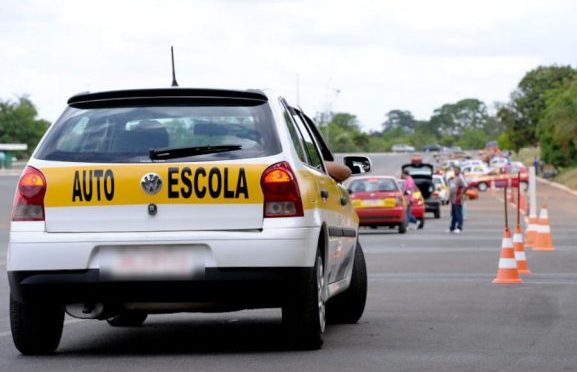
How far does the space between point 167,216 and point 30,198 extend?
912 millimetres

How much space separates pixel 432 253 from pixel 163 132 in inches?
659

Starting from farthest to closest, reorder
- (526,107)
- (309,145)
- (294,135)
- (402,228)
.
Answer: (526,107), (402,228), (309,145), (294,135)

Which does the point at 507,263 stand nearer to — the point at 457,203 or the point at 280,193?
the point at 280,193

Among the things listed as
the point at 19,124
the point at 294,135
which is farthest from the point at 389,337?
the point at 19,124

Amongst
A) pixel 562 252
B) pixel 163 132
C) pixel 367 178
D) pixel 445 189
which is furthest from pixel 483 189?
pixel 163 132

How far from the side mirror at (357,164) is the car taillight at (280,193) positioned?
10.3ft

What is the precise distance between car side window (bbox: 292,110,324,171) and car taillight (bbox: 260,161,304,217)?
1174mm

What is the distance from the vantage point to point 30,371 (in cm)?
917

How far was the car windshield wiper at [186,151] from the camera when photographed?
9.54m

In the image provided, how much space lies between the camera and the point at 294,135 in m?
10.3

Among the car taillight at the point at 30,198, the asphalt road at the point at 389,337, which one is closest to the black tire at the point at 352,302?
the asphalt road at the point at 389,337

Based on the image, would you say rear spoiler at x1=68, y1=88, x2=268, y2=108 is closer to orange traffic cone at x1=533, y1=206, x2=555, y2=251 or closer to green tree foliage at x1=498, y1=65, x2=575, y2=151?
orange traffic cone at x1=533, y1=206, x2=555, y2=251

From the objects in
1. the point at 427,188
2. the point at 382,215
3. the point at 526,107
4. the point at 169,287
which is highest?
the point at 169,287

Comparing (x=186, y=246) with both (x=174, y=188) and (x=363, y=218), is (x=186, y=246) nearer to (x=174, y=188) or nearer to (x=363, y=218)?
(x=174, y=188)
